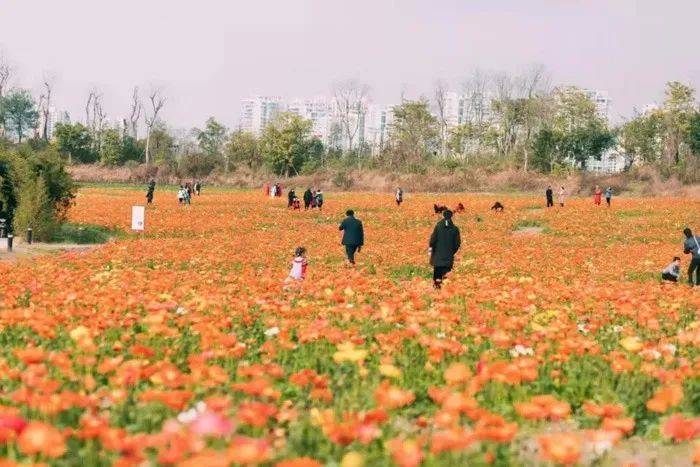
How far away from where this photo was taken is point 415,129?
104m

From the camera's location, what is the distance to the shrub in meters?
25.8

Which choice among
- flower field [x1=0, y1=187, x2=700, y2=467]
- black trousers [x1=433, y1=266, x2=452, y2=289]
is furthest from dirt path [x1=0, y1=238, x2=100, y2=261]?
black trousers [x1=433, y1=266, x2=452, y2=289]

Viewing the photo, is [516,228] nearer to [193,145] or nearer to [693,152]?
[693,152]

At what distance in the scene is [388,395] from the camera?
3.78 m

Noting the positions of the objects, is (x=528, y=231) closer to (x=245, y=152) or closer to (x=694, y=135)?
(x=694, y=135)

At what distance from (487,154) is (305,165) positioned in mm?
21934

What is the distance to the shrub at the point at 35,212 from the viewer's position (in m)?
25.8

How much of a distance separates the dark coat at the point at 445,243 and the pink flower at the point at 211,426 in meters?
11.3

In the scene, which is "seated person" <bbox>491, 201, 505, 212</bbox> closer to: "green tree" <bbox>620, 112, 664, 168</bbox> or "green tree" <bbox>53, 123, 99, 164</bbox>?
"green tree" <bbox>620, 112, 664, 168</bbox>

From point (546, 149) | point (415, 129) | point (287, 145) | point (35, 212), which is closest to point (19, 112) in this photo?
point (287, 145)

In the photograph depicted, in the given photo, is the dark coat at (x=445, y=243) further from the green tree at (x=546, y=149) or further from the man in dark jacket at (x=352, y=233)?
the green tree at (x=546, y=149)

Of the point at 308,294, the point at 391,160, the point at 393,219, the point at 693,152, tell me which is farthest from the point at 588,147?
the point at 308,294

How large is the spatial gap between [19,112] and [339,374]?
124610mm

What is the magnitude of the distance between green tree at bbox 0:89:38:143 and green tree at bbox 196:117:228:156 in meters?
23.5
